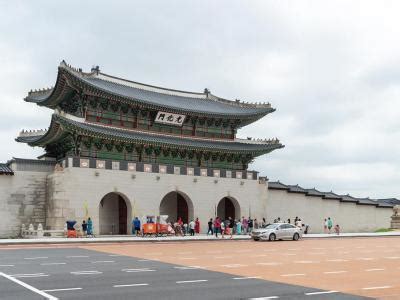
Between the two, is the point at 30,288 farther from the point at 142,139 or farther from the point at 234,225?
the point at 234,225

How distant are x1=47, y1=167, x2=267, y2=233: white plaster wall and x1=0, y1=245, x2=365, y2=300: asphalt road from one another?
19615 millimetres

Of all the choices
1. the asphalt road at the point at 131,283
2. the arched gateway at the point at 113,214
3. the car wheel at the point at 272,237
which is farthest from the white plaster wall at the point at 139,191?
the asphalt road at the point at 131,283

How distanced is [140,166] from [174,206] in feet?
22.2

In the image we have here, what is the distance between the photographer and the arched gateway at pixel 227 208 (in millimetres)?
47172

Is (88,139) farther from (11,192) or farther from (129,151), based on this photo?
(11,192)

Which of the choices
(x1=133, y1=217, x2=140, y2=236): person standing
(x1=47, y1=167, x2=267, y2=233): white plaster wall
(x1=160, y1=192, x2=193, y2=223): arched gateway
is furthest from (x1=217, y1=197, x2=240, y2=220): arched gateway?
(x1=133, y1=217, x2=140, y2=236): person standing

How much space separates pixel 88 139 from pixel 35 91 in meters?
12.7

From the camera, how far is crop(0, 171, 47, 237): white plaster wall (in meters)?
37.5

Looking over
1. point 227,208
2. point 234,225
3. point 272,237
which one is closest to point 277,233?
point 272,237

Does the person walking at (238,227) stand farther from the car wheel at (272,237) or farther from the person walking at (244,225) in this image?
the car wheel at (272,237)

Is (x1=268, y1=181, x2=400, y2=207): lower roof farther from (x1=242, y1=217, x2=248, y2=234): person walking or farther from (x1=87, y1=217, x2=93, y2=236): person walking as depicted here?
(x1=87, y1=217, x2=93, y2=236): person walking

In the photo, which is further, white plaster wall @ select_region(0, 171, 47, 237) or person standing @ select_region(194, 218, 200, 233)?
person standing @ select_region(194, 218, 200, 233)

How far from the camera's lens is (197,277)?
14.7 metres

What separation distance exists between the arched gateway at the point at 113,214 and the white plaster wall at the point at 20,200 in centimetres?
521
